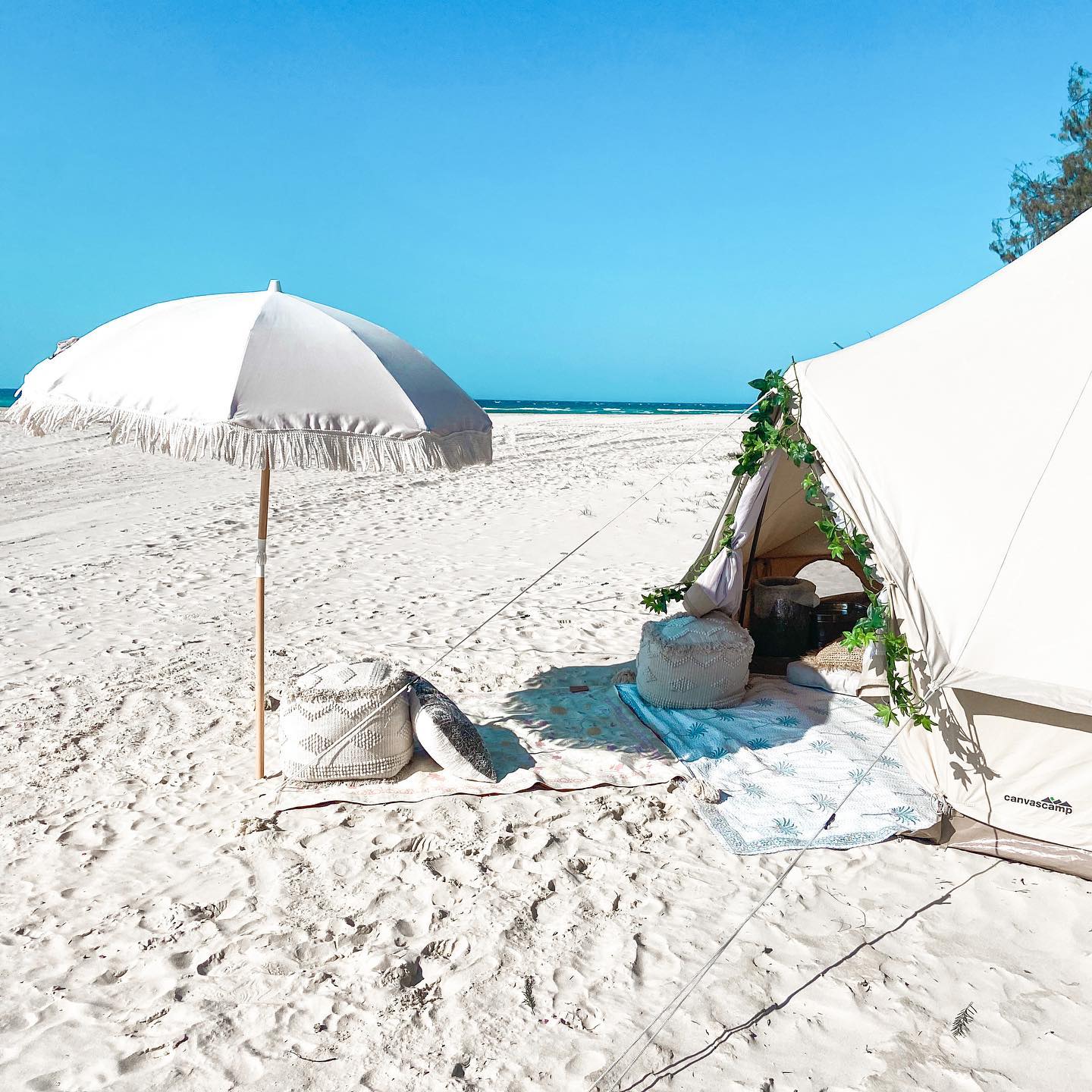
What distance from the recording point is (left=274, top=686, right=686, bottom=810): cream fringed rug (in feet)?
13.5

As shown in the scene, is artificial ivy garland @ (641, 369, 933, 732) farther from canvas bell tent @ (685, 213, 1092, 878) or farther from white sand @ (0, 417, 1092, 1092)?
white sand @ (0, 417, 1092, 1092)

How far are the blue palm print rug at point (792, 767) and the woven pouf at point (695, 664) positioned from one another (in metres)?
0.07

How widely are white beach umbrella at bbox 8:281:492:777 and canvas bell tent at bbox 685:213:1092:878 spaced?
1.95 metres

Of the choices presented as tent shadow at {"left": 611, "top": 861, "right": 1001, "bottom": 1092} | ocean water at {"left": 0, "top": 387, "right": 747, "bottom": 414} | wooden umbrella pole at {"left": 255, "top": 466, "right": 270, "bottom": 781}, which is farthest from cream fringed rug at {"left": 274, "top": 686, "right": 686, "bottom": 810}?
ocean water at {"left": 0, "top": 387, "right": 747, "bottom": 414}

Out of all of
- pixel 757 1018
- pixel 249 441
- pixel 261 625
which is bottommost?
pixel 757 1018

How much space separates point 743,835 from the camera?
12.7 feet

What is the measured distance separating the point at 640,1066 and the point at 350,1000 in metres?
0.89

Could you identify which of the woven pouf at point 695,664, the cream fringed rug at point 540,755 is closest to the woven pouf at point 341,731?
the cream fringed rug at point 540,755

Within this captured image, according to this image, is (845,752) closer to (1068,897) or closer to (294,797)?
(1068,897)

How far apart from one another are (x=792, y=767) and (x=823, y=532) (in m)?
1.30

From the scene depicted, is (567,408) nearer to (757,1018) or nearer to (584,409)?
(584,409)

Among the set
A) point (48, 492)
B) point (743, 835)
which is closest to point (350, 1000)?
point (743, 835)

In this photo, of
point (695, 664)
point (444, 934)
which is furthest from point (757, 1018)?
point (695, 664)

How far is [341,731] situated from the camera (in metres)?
4.14
